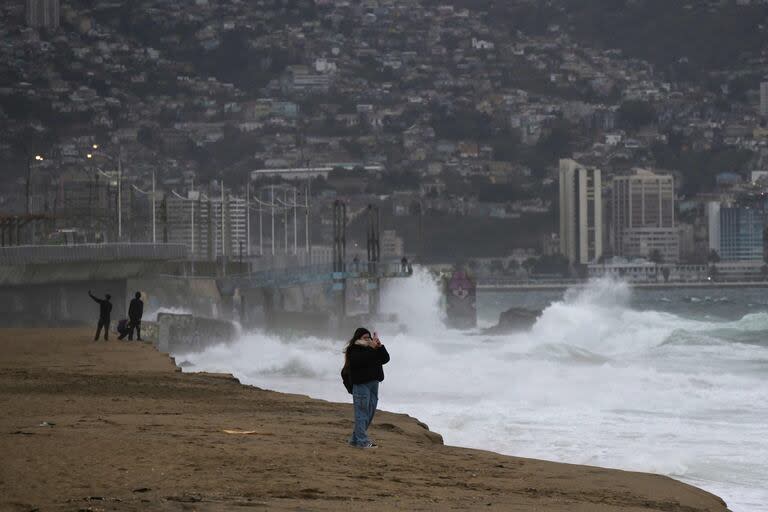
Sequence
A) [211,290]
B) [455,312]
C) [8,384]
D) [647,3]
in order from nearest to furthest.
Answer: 1. [8,384]
2. [211,290]
3. [455,312]
4. [647,3]

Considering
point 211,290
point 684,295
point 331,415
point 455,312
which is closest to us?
point 331,415

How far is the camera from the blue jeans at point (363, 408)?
1440 cm

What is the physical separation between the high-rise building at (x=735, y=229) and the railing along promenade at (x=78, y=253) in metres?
100.0

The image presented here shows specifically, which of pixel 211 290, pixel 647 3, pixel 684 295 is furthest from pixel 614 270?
pixel 211 290

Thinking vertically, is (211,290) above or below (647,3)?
below

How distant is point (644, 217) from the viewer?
15150 cm

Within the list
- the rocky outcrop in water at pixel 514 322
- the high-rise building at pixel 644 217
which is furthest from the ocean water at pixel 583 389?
the high-rise building at pixel 644 217

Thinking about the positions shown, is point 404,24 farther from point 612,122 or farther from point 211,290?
point 211,290

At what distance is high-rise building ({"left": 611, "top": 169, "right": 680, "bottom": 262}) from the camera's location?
149 m

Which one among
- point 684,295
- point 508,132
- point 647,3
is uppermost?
point 647,3

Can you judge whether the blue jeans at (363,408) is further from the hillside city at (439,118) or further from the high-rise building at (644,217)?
the high-rise building at (644,217)

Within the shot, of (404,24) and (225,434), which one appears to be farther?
(404,24)

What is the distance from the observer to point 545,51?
170750mm

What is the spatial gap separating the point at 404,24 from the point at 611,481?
507 feet
